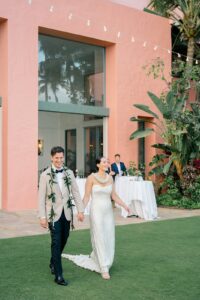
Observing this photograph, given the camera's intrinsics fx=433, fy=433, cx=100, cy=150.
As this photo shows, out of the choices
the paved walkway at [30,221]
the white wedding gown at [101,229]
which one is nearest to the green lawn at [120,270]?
the white wedding gown at [101,229]

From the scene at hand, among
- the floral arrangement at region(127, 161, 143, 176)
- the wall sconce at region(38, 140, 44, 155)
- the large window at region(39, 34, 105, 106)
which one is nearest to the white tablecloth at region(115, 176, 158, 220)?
the floral arrangement at region(127, 161, 143, 176)

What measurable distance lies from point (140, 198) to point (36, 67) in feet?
16.4

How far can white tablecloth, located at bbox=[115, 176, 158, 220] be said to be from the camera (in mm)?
11009

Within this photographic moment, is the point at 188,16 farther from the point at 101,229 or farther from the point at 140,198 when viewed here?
the point at 101,229

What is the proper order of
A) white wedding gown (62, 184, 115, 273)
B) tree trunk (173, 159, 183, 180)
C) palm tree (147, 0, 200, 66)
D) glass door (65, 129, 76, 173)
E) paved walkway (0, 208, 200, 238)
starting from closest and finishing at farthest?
white wedding gown (62, 184, 115, 273)
paved walkway (0, 208, 200, 238)
tree trunk (173, 159, 183, 180)
palm tree (147, 0, 200, 66)
glass door (65, 129, 76, 173)

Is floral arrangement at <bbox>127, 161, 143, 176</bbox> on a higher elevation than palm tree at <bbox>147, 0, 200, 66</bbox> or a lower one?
lower

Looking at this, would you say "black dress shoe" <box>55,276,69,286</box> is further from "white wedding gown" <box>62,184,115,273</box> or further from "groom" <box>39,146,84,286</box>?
"white wedding gown" <box>62,184,115,273</box>

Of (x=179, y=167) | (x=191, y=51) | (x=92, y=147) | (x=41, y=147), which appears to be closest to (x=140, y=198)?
(x=179, y=167)

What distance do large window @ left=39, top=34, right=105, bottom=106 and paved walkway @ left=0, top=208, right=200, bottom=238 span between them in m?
3.90

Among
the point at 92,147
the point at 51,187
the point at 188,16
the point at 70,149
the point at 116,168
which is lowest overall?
the point at 116,168

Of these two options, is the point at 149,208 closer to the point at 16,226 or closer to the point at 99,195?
the point at 16,226

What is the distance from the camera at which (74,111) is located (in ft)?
45.7

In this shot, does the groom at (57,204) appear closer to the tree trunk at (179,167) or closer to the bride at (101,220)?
the bride at (101,220)

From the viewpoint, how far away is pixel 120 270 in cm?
578
